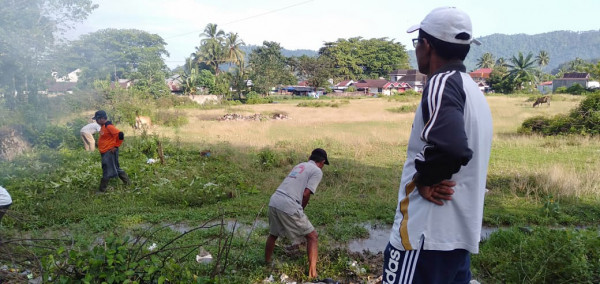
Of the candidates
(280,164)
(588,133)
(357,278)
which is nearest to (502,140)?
(588,133)

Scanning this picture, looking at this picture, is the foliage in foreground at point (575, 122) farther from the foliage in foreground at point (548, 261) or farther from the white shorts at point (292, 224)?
the white shorts at point (292, 224)

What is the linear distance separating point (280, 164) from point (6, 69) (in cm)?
764

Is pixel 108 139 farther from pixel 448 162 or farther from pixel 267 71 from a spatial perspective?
pixel 267 71

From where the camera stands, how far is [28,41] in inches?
435

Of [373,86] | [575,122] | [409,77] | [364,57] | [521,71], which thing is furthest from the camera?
[364,57]

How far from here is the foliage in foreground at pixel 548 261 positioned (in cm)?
338

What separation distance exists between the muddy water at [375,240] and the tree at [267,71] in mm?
43343

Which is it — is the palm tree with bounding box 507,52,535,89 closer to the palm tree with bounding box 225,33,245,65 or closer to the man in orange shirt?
the palm tree with bounding box 225,33,245,65

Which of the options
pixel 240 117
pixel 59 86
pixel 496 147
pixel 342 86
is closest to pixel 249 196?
pixel 496 147

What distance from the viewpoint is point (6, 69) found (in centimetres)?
1079

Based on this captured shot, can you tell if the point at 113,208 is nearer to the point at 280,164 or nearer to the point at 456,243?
the point at 280,164

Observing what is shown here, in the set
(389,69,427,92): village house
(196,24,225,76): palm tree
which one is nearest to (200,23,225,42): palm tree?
(196,24,225,76): palm tree

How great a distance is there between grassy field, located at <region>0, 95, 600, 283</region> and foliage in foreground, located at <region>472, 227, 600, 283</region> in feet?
0.15

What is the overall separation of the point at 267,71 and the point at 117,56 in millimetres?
17826
